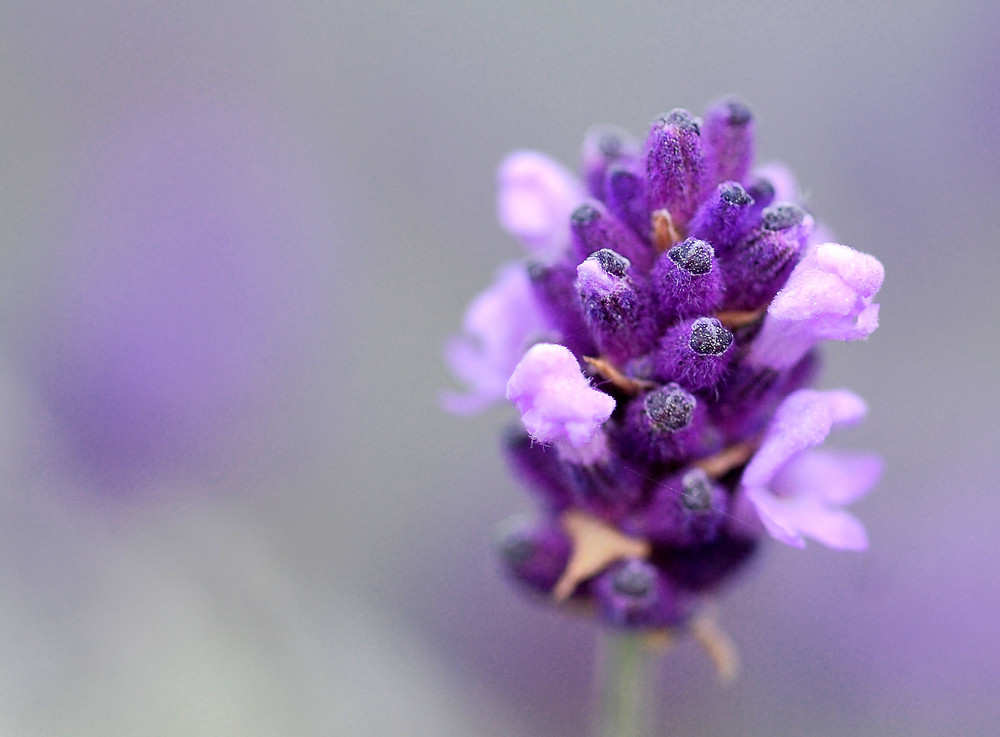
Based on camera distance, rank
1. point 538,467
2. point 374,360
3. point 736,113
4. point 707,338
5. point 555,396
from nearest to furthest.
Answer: point 555,396 < point 707,338 < point 736,113 < point 538,467 < point 374,360

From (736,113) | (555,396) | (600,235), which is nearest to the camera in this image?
(555,396)

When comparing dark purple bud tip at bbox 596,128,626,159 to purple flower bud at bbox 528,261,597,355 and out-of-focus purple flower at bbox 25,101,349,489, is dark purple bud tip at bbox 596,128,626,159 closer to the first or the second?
purple flower bud at bbox 528,261,597,355

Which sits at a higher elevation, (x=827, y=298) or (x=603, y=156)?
(x=603, y=156)

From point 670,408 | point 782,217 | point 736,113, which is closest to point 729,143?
point 736,113

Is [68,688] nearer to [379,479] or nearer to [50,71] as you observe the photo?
[379,479]

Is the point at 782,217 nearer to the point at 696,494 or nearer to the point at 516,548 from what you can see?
the point at 696,494

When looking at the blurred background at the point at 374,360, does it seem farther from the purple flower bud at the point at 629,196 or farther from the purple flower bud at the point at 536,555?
the purple flower bud at the point at 629,196

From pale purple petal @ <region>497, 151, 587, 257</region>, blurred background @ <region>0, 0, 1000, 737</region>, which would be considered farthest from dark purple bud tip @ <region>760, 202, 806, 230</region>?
blurred background @ <region>0, 0, 1000, 737</region>
